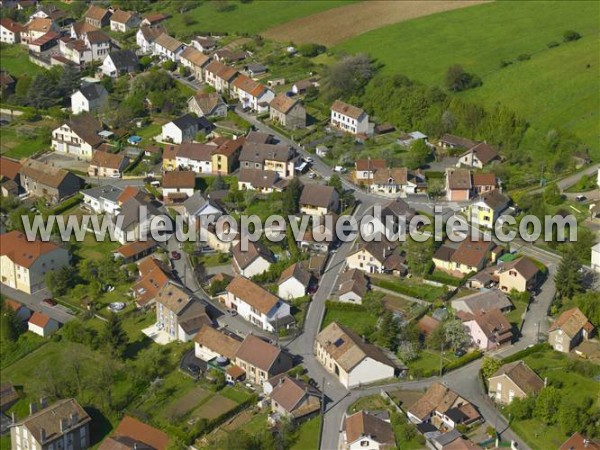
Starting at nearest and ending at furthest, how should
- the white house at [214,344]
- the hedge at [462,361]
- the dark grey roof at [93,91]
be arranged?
1. the hedge at [462,361]
2. the white house at [214,344]
3. the dark grey roof at [93,91]

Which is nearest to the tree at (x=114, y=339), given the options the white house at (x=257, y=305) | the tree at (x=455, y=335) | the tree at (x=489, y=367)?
the white house at (x=257, y=305)

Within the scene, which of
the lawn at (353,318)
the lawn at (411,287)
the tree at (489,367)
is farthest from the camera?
the lawn at (411,287)

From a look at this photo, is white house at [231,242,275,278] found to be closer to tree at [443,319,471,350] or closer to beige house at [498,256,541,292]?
tree at [443,319,471,350]

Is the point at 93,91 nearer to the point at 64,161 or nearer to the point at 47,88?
the point at 47,88

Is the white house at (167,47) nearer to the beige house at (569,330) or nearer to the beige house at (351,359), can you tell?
the beige house at (351,359)

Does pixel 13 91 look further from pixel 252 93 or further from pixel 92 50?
pixel 252 93

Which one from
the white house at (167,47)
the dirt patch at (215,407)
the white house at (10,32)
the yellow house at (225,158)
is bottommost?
the white house at (10,32)

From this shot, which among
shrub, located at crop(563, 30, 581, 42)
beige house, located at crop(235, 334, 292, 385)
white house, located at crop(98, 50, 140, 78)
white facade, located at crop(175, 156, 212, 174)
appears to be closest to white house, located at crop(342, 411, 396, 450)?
beige house, located at crop(235, 334, 292, 385)
